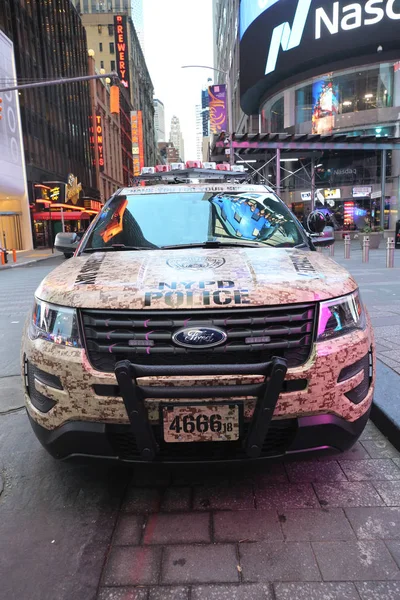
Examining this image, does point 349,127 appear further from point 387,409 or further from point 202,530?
point 202,530

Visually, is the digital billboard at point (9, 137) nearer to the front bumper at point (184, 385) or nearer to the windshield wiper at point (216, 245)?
the windshield wiper at point (216, 245)

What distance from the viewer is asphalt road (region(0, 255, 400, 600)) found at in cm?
205

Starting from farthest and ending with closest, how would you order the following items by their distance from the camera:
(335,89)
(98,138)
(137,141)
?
(137,141) < (98,138) < (335,89)

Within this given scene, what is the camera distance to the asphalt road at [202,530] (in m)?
2.05

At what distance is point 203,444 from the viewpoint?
2.43 m

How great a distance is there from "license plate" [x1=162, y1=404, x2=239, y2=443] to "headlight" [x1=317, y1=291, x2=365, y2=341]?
2.06ft

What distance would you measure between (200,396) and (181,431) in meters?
0.23

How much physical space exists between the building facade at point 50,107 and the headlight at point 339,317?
30.1m

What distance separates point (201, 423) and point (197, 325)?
1.64 feet

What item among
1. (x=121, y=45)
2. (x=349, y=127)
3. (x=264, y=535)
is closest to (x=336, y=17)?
(x=349, y=127)

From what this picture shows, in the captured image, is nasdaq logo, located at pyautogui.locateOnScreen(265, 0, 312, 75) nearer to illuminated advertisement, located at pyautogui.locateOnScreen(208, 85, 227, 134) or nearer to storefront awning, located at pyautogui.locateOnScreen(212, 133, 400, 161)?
illuminated advertisement, located at pyautogui.locateOnScreen(208, 85, 227, 134)

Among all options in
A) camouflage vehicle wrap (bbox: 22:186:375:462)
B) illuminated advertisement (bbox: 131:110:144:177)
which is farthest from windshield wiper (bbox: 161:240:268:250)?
illuminated advertisement (bbox: 131:110:144:177)

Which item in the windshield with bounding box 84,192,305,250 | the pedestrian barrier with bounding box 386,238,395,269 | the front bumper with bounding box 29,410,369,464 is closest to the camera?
the front bumper with bounding box 29,410,369,464

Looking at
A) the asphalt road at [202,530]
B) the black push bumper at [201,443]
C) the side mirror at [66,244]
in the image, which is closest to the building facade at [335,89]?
the side mirror at [66,244]
